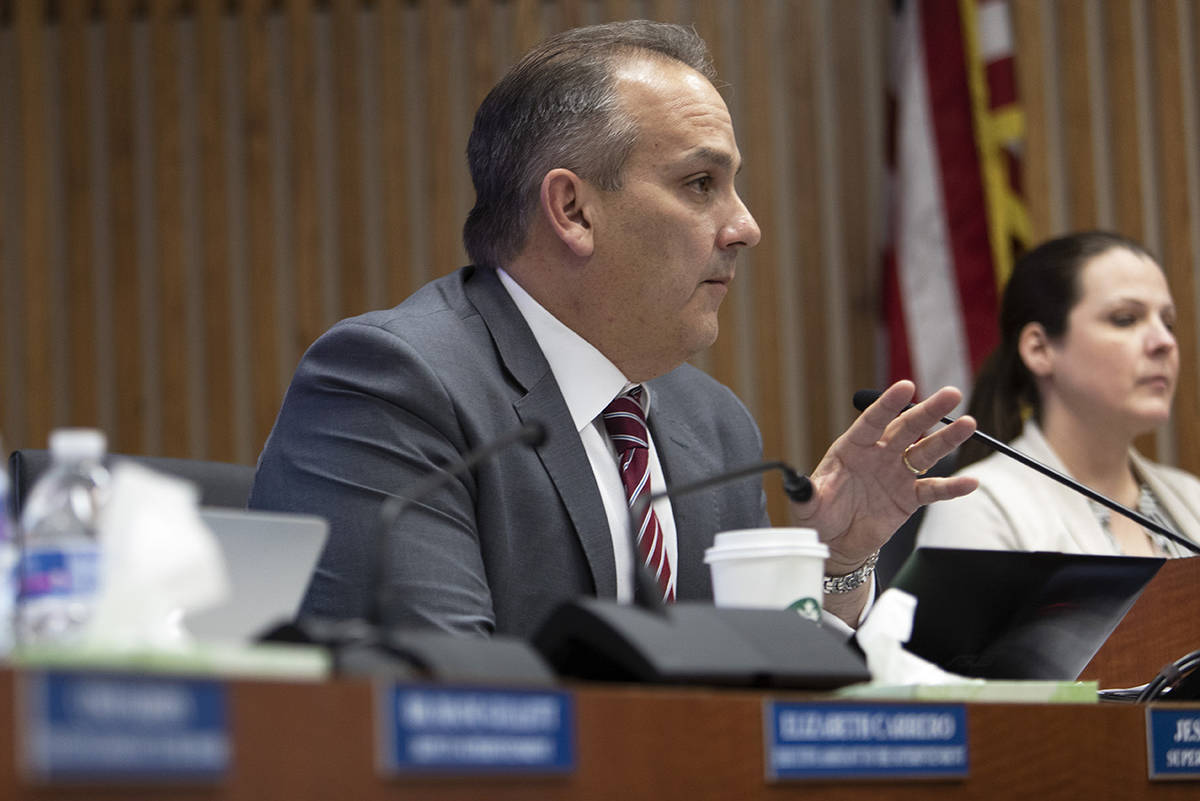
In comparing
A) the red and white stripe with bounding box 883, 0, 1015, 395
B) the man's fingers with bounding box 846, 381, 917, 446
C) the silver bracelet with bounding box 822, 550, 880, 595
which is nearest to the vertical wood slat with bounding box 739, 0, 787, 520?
the red and white stripe with bounding box 883, 0, 1015, 395

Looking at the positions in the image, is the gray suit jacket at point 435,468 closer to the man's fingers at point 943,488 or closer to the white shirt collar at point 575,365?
the white shirt collar at point 575,365

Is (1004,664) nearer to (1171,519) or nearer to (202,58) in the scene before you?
(1171,519)

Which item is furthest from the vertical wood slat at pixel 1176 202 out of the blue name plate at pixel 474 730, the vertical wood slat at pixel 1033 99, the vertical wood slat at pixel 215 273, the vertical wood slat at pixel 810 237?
the blue name plate at pixel 474 730

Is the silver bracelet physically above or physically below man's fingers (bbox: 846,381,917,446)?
below

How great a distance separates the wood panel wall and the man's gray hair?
1.88 meters

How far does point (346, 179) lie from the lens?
4.02 m

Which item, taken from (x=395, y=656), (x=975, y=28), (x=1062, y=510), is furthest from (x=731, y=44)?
(x=395, y=656)

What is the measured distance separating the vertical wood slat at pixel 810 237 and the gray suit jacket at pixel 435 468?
84.1 inches

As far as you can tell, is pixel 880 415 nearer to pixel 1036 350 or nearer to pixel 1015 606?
pixel 1015 606

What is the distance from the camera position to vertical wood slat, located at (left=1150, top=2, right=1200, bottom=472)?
3.78 m

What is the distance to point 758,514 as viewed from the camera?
211 cm

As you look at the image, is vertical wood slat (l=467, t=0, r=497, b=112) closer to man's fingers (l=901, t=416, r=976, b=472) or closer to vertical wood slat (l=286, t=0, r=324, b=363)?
vertical wood slat (l=286, t=0, r=324, b=363)

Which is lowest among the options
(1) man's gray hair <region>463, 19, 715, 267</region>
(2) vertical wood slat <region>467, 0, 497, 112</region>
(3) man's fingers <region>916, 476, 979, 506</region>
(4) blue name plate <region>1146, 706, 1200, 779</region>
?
(4) blue name plate <region>1146, 706, 1200, 779</region>

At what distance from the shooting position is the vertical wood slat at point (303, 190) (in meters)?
3.99
